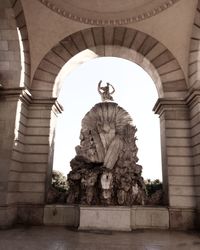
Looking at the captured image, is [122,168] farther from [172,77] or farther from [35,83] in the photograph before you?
[35,83]

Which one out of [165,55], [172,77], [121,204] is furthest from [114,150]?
Answer: [165,55]

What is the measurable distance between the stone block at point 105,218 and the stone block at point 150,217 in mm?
696

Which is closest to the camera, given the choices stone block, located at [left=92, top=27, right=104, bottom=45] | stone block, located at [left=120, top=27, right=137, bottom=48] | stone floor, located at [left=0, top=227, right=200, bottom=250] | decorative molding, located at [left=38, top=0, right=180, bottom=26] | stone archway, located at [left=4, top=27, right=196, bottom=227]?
stone floor, located at [left=0, top=227, right=200, bottom=250]

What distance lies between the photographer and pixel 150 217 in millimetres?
8266

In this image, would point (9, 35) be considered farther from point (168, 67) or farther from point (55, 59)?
point (168, 67)

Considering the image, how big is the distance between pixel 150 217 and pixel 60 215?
3139 mm

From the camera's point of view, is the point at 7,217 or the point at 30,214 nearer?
the point at 7,217

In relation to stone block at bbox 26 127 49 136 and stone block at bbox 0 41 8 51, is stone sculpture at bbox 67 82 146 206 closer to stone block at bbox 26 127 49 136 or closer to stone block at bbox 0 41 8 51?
stone block at bbox 26 127 49 136

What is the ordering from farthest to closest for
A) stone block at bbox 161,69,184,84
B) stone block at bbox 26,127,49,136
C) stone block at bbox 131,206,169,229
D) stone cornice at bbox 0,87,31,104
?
stone block at bbox 161,69,184,84 < stone block at bbox 26,127,49,136 < stone cornice at bbox 0,87,31,104 < stone block at bbox 131,206,169,229

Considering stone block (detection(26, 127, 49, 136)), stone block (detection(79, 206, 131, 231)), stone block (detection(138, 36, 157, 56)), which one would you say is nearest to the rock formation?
stone block (detection(79, 206, 131, 231))

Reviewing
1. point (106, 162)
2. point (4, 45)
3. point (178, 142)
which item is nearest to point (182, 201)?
point (178, 142)

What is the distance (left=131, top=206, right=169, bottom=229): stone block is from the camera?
8188mm

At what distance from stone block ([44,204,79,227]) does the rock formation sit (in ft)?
1.29

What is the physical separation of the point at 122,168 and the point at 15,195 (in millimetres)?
3941
